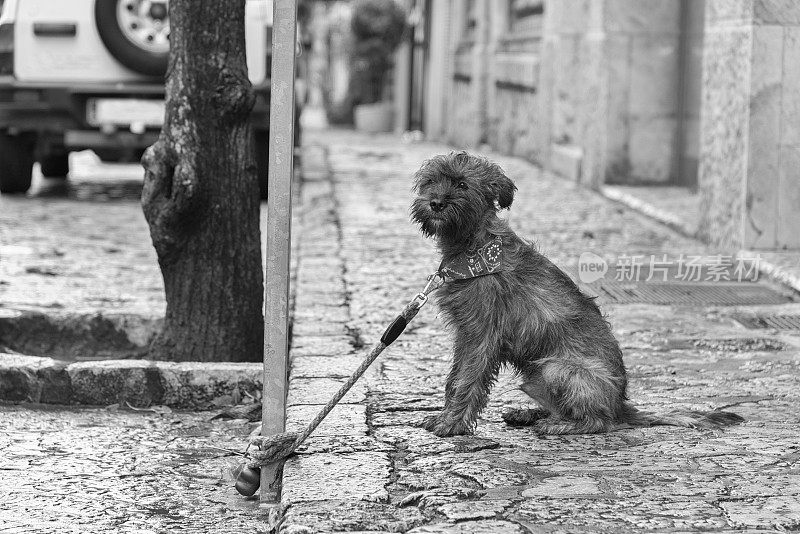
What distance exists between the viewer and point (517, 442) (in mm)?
4520

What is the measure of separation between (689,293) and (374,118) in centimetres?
1844

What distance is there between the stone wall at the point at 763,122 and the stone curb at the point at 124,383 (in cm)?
402

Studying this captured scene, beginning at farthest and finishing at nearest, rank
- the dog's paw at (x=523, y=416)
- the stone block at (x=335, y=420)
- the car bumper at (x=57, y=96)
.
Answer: the car bumper at (x=57, y=96), the dog's paw at (x=523, y=416), the stone block at (x=335, y=420)

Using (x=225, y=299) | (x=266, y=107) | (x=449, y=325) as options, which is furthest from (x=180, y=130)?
(x=266, y=107)

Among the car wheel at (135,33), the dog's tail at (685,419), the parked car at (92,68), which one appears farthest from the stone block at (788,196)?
the car wheel at (135,33)

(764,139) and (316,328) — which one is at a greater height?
(764,139)

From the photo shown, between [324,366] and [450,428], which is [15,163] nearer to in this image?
[324,366]

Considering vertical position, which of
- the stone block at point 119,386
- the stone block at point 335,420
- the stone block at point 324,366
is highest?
the stone block at point 324,366

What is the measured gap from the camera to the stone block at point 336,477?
3.89 m

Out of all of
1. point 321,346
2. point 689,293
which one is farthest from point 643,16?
point 321,346

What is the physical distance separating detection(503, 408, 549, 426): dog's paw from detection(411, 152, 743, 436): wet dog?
0.40 feet

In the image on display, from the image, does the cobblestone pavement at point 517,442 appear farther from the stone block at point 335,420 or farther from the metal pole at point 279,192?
the metal pole at point 279,192

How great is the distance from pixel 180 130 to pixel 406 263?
8.94 ft

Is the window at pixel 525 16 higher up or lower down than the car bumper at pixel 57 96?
higher up
